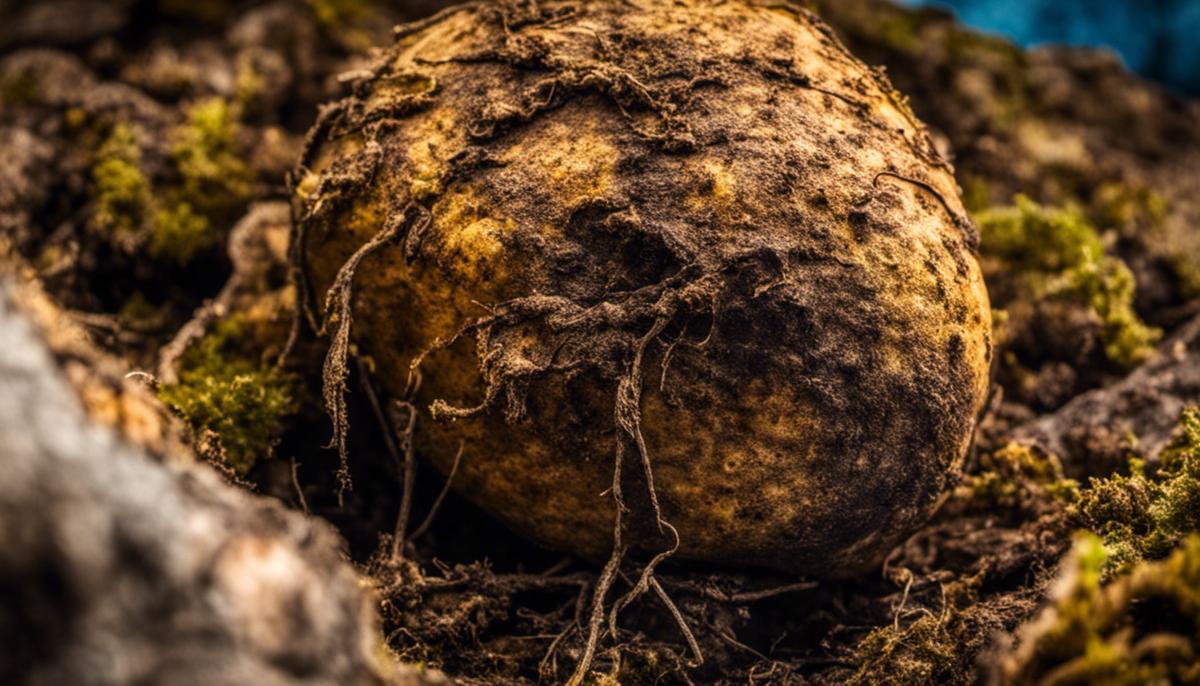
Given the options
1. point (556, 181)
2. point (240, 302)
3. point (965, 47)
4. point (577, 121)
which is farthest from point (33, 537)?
point (965, 47)

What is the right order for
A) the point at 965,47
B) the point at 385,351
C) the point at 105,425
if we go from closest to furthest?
the point at 105,425 < the point at 385,351 < the point at 965,47

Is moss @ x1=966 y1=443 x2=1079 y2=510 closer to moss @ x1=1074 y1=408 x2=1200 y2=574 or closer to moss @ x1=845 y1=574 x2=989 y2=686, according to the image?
moss @ x1=1074 y1=408 x2=1200 y2=574

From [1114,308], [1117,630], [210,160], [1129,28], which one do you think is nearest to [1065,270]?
[1114,308]

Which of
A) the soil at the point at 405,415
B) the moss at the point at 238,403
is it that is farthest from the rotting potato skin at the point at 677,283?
the moss at the point at 238,403

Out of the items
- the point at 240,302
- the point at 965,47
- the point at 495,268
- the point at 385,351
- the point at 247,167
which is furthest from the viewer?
the point at 965,47

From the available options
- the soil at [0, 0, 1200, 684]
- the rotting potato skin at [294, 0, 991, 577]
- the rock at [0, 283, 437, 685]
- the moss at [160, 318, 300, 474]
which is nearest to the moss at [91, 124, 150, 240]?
the soil at [0, 0, 1200, 684]

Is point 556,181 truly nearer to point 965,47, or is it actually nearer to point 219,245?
point 219,245
